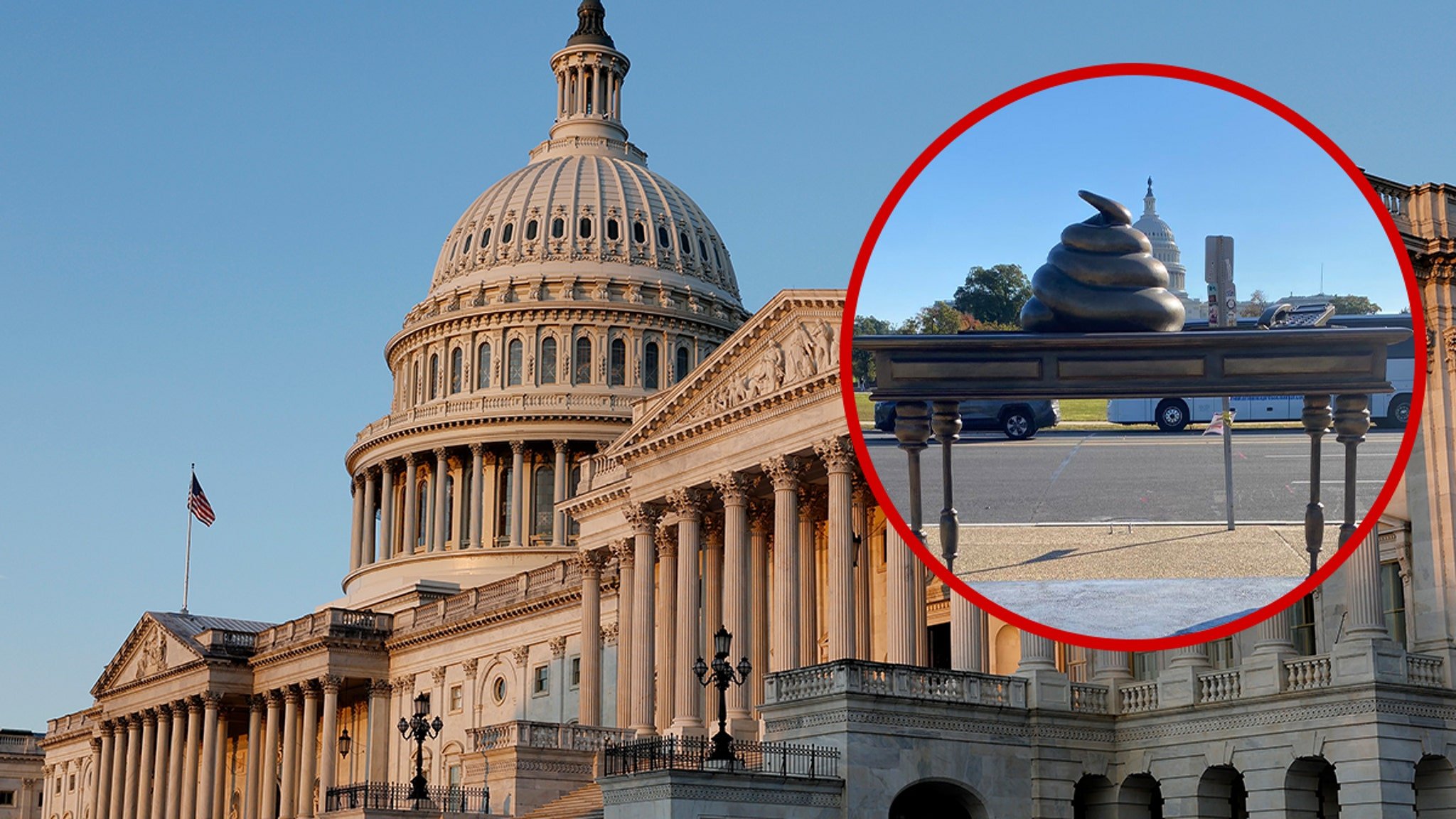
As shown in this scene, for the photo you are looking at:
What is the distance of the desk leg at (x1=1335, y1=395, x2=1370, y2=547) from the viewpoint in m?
34.0

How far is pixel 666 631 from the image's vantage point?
69125 millimetres

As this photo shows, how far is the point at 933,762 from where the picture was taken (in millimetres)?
49094

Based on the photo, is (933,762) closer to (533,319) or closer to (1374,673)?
(1374,673)

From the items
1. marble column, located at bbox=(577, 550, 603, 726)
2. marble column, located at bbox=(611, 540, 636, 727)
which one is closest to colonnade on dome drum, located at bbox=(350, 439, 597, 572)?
marble column, located at bbox=(577, 550, 603, 726)

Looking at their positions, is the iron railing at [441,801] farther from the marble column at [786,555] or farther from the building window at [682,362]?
the building window at [682,362]

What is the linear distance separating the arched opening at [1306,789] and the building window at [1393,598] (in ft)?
18.4

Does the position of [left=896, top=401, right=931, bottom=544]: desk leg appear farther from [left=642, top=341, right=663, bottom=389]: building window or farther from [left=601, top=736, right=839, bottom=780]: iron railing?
[left=642, top=341, right=663, bottom=389]: building window

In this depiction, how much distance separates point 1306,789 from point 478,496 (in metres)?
73.9

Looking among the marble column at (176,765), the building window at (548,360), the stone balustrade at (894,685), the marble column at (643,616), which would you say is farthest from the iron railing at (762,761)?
the building window at (548,360)

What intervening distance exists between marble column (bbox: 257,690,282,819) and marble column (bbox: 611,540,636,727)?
3653 cm

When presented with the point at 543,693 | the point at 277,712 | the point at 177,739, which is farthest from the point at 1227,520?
the point at 177,739

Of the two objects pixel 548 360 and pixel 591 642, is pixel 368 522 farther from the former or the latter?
pixel 591 642

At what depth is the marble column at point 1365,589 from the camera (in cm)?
4794

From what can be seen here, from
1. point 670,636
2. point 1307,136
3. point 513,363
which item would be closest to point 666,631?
point 670,636
